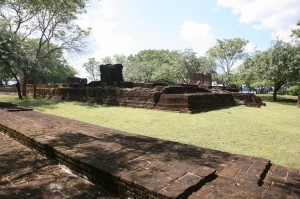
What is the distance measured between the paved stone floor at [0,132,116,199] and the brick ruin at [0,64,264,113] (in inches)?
345

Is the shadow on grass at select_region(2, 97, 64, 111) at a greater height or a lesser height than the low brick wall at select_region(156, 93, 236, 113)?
lesser

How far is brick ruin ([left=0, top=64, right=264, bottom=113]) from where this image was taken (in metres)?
12.5

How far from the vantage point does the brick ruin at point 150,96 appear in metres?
12.5

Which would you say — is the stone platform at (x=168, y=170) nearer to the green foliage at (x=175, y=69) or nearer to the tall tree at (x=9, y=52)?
the tall tree at (x=9, y=52)

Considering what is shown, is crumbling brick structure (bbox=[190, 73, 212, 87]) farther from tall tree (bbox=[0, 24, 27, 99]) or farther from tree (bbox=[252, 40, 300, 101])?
tall tree (bbox=[0, 24, 27, 99])

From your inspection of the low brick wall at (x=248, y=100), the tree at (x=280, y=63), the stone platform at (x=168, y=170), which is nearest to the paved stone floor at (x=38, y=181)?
the stone platform at (x=168, y=170)

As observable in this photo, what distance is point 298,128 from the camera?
823 centimetres

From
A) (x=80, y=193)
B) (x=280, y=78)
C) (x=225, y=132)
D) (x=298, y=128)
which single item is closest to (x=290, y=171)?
(x=80, y=193)

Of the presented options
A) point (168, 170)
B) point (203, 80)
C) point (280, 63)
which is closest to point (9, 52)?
point (168, 170)

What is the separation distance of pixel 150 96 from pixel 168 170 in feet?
36.0

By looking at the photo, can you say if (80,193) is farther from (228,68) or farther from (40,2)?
(228,68)

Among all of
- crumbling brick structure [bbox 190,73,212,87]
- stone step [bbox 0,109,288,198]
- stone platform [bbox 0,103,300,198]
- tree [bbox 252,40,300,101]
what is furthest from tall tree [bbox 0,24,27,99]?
tree [bbox 252,40,300,101]

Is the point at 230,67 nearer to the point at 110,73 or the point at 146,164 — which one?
the point at 110,73

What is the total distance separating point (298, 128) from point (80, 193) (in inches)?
317
